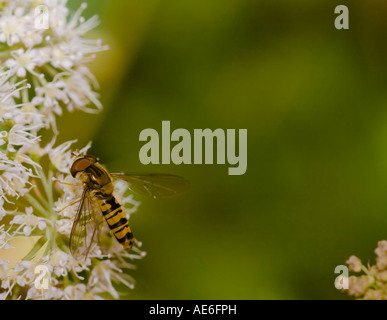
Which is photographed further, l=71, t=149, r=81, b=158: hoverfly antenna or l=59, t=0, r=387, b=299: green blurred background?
l=59, t=0, r=387, b=299: green blurred background

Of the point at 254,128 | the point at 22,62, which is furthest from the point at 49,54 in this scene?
the point at 254,128

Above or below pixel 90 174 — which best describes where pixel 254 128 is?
above

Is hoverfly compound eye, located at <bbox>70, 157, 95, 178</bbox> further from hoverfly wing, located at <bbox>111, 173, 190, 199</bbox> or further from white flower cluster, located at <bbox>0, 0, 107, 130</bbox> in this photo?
white flower cluster, located at <bbox>0, 0, 107, 130</bbox>

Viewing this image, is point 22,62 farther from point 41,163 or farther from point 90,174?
point 90,174

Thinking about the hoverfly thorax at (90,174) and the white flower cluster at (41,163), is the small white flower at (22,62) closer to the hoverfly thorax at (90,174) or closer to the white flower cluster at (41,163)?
the white flower cluster at (41,163)

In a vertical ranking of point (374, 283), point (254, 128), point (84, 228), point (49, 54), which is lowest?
point (374, 283)

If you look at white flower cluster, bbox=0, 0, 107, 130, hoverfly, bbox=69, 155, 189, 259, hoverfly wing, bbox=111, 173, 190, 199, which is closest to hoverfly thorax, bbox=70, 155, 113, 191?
hoverfly, bbox=69, 155, 189, 259
